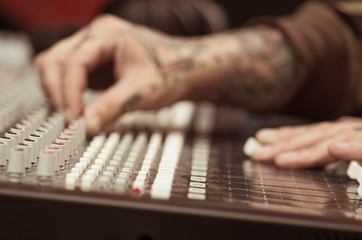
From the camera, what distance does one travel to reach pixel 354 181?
62 cm

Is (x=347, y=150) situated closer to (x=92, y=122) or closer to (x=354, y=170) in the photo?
(x=354, y=170)

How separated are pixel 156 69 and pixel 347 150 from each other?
1.39 ft

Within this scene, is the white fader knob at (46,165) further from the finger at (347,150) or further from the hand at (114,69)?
the finger at (347,150)

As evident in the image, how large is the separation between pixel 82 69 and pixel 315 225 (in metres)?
0.55

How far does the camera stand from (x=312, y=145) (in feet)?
2.43

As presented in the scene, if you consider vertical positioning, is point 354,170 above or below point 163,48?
below

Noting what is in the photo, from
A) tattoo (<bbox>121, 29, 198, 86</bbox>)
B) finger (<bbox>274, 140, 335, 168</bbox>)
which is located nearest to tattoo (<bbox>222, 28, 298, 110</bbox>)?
tattoo (<bbox>121, 29, 198, 86</bbox>)

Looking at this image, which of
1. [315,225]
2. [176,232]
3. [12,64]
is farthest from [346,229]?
[12,64]

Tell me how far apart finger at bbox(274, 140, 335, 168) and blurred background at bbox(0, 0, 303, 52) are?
37.1 inches

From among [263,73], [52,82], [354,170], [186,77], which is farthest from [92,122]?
[263,73]

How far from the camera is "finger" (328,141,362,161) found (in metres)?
0.64

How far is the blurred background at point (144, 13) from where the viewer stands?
157 cm

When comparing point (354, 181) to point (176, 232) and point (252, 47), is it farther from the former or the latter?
point (252, 47)

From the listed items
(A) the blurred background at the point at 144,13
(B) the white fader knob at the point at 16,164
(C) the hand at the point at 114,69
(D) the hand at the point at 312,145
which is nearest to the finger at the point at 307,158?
(D) the hand at the point at 312,145
